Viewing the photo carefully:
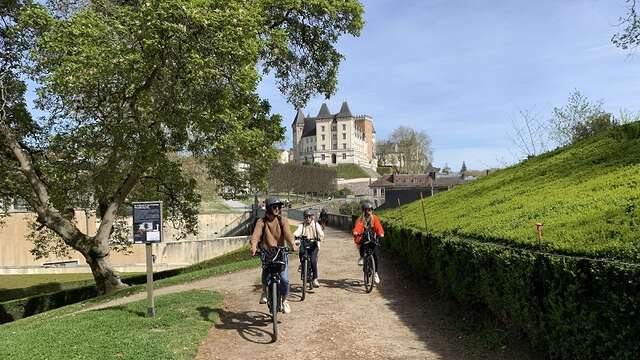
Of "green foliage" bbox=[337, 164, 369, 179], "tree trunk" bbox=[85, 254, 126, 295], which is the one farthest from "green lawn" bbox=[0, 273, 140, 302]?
"green foliage" bbox=[337, 164, 369, 179]

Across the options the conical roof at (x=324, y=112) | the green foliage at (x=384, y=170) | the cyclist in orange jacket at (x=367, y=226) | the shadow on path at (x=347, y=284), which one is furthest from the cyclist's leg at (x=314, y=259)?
the conical roof at (x=324, y=112)

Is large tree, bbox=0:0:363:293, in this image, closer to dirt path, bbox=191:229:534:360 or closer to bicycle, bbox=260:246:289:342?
dirt path, bbox=191:229:534:360

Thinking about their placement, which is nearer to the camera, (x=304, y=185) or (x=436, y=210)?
(x=436, y=210)

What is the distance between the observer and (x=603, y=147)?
11.8 meters

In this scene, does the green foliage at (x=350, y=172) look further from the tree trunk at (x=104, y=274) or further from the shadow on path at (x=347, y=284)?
the shadow on path at (x=347, y=284)

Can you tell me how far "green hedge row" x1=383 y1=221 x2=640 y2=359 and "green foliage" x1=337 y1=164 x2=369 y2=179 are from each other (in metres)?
135

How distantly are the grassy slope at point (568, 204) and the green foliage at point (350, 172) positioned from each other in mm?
128082

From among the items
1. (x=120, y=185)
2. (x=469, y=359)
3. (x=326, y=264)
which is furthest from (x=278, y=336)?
(x=120, y=185)

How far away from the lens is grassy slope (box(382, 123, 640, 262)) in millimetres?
5887

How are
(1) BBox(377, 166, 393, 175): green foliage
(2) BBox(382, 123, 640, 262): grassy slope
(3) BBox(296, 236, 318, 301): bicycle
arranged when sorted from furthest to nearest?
(1) BBox(377, 166, 393, 175): green foliage → (3) BBox(296, 236, 318, 301): bicycle → (2) BBox(382, 123, 640, 262): grassy slope

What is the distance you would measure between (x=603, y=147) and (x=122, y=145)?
12.0 meters

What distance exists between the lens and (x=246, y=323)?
8469mm

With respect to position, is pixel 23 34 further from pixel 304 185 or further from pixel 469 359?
pixel 304 185

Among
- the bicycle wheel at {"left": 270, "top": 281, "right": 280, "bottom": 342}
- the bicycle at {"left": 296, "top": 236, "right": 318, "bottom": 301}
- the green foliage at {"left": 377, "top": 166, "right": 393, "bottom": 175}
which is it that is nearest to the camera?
the bicycle wheel at {"left": 270, "top": 281, "right": 280, "bottom": 342}
